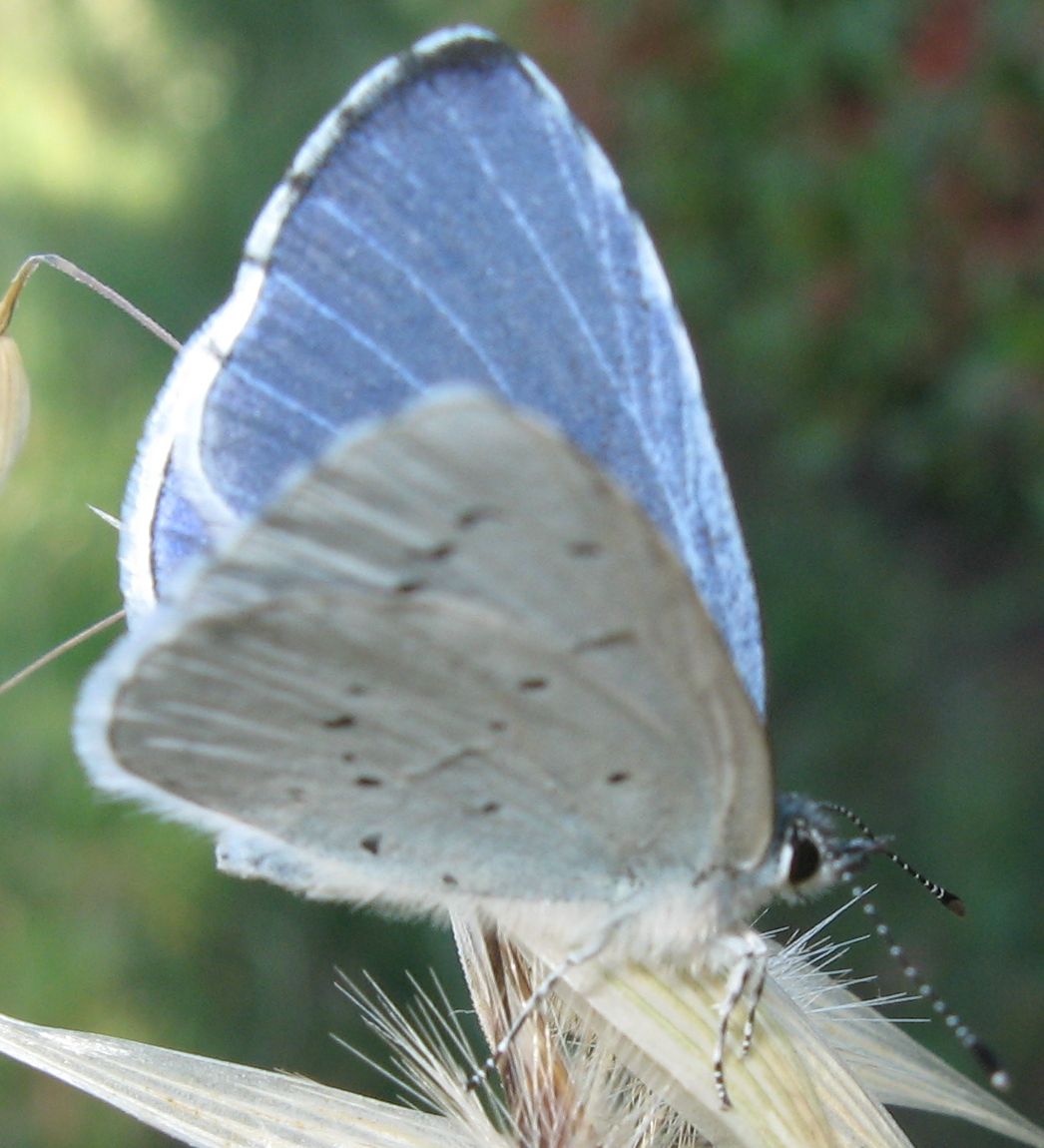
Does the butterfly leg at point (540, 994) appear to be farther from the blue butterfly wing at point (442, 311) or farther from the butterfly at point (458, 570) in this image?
the blue butterfly wing at point (442, 311)

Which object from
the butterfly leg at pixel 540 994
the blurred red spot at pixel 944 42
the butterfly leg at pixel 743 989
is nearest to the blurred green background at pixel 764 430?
the blurred red spot at pixel 944 42

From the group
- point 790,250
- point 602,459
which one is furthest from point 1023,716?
point 602,459

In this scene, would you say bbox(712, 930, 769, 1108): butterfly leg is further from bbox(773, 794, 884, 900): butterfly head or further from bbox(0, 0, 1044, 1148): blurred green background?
bbox(0, 0, 1044, 1148): blurred green background

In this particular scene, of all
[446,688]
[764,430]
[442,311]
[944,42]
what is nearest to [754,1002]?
[446,688]

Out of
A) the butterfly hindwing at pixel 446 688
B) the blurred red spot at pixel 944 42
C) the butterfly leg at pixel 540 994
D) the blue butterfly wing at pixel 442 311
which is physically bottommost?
the butterfly leg at pixel 540 994

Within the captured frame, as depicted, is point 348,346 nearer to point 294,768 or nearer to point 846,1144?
point 294,768

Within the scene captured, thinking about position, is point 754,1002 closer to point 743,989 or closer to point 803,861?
point 743,989
